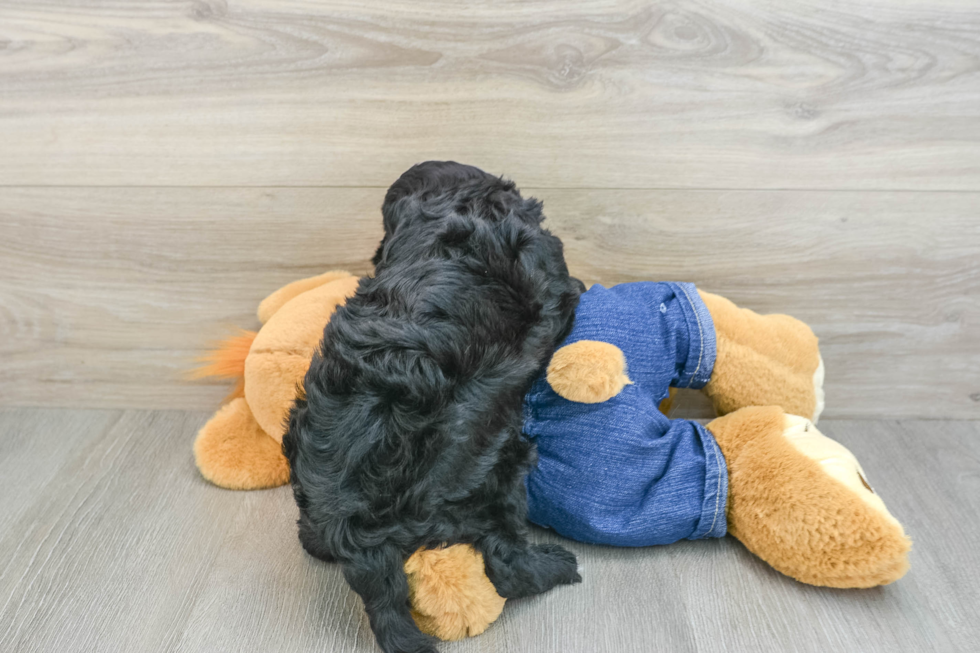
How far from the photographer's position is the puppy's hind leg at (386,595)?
25.2 inches

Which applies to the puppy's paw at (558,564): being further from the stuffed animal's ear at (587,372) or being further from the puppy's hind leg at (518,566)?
the stuffed animal's ear at (587,372)

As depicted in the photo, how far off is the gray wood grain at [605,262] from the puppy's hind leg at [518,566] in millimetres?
427

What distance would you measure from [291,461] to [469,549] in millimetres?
200

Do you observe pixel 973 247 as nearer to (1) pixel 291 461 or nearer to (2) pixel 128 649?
(1) pixel 291 461

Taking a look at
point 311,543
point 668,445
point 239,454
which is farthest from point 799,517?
point 239,454

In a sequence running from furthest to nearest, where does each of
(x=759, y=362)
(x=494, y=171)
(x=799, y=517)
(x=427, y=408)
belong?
(x=494, y=171) → (x=759, y=362) → (x=799, y=517) → (x=427, y=408)

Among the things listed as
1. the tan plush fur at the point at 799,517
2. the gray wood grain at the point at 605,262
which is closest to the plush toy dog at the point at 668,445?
the tan plush fur at the point at 799,517

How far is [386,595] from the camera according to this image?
643mm

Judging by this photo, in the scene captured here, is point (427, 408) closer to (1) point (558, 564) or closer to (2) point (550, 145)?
(1) point (558, 564)

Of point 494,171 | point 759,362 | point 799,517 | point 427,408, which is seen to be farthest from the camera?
point 494,171

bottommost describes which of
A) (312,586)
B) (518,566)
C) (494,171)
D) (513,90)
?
(312,586)

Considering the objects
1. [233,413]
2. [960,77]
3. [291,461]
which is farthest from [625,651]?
[960,77]

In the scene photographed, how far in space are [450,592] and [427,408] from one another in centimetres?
20

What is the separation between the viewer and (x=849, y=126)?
3.01 ft
